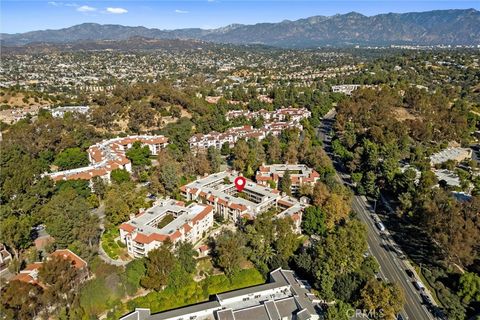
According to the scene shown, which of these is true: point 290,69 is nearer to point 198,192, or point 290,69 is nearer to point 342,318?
point 198,192

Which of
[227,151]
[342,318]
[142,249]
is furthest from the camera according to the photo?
[227,151]

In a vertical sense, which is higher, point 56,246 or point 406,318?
point 56,246

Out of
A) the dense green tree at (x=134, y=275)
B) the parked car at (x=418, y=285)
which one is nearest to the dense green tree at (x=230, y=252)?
the dense green tree at (x=134, y=275)

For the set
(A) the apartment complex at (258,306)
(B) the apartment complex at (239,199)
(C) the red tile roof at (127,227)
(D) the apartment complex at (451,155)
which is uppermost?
(C) the red tile roof at (127,227)

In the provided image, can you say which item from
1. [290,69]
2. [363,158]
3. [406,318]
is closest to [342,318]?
[406,318]

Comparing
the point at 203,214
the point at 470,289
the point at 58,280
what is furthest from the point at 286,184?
the point at 58,280

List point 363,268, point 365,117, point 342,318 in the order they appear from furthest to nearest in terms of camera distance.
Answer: point 365,117 < point 363,268 < point 342,318

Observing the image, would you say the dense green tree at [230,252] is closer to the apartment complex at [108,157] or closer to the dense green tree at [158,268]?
the dense green tree at [158,268]
